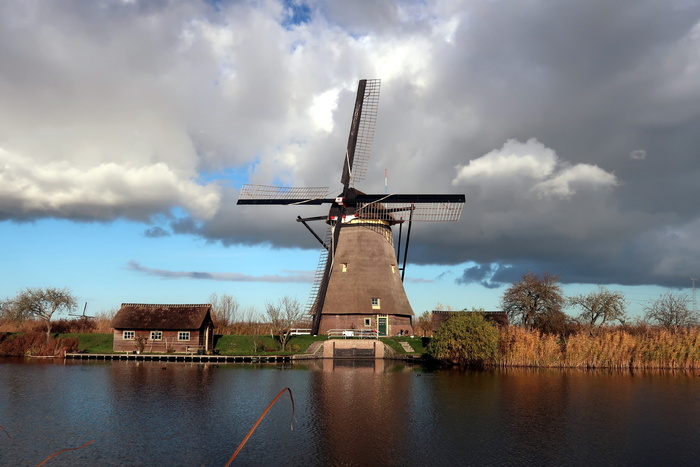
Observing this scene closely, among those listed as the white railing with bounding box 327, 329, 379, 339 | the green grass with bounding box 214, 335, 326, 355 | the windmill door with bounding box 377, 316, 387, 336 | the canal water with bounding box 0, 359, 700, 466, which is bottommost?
the canal water with bounding box 0, 359, 700, 466

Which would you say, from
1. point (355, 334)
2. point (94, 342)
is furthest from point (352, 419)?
point (94, 342)

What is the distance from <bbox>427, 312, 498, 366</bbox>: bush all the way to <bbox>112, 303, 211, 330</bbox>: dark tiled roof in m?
17.5

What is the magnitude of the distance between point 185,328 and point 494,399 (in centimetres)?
2518

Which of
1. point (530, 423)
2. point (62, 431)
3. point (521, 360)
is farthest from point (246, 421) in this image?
point (521, 360)

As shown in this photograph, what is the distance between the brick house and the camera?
39281mm

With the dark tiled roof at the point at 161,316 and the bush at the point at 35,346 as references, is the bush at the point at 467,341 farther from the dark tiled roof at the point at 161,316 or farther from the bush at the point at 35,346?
the bush at the point at 35,346

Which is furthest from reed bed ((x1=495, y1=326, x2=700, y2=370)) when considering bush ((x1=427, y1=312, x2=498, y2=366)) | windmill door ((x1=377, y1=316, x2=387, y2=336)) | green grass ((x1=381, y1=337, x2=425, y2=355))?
windmill door ((x1=377, y1=316, x2=387, y2=336))

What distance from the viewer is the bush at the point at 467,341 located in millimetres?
32969

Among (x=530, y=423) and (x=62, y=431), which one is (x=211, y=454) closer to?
(x=62, y=431)

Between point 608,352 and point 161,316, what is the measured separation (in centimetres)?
3065

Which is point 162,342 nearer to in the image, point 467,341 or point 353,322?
point 353,322

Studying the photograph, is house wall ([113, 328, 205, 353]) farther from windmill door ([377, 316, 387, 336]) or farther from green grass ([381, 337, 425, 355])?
green grass ([381, 337, 425, 355])

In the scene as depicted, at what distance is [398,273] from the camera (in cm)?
4244

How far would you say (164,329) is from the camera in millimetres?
39469
